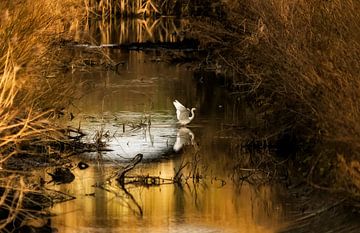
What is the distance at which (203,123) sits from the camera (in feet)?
45.7

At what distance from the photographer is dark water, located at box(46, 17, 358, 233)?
8680 mm

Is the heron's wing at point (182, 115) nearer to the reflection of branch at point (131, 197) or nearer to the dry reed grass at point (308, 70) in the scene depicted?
the dry reed grass at point (308, 70)

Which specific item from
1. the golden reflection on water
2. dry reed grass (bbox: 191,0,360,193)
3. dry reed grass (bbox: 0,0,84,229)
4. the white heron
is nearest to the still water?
the golden reflection on water

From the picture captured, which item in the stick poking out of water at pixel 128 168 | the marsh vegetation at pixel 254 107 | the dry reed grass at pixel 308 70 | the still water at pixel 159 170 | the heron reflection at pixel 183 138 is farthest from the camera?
the heron reflection at pixel 183 138

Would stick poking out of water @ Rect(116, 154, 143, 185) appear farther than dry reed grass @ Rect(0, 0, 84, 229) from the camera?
Yes

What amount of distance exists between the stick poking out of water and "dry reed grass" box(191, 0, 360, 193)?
1.99m

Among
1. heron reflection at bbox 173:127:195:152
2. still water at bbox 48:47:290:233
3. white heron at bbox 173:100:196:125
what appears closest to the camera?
still water at bbox 48:47:290:233

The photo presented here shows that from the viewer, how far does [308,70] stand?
9695 mm

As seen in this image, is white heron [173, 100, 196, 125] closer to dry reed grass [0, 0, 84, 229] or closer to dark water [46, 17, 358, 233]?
dark water [46, 17, 358, 233]

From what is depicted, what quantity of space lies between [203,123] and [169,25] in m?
17.7

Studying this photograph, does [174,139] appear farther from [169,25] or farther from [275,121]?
[169,25]

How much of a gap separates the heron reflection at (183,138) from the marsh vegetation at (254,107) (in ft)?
0.75

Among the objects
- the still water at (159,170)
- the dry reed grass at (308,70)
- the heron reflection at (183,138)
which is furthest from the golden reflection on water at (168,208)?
the heron reflection at (183,138)

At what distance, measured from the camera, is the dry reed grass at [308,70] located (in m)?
8.23
